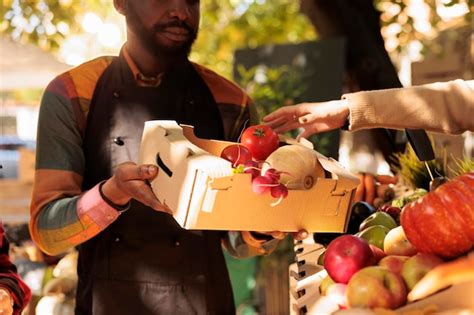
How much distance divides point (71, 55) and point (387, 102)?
38.2 ft

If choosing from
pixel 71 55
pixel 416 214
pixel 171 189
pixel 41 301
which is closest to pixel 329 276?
pixel 416 214

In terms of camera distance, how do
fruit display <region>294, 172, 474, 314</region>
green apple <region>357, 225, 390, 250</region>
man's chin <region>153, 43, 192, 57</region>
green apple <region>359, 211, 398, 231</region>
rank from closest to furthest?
fruit display <region>294, 172, 474, 314</region>, green apple <region>357, 225, 390, 250</region>, green apple <region>359, 211, 398, 231</region>, man's chin <region>153, 43, 192, 57</region>

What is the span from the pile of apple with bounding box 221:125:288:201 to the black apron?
0.40 m

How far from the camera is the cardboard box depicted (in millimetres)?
1872

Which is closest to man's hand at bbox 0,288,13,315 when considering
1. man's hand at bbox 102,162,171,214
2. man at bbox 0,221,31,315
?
man at bbox 0,221,31,315

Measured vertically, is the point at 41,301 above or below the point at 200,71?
below

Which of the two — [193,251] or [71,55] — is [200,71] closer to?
[193,251]

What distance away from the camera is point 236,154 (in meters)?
2.21

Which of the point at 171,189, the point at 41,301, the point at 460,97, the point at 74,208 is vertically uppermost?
the point at 460,97

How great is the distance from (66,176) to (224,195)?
2.64 ft

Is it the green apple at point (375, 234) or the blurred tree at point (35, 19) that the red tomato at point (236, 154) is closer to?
the green apple at point (375, 234)

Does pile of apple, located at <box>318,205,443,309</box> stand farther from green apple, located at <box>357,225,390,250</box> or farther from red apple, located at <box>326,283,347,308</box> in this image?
green apple, located at <box>357,225,390,250</box>

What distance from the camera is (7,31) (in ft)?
19.3

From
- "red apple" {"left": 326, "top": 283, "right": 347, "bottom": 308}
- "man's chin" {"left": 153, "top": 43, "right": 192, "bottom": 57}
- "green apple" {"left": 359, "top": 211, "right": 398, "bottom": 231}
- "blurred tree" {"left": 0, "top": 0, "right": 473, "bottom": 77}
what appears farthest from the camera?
"blurred tree" {"left": 0, "top": 0, "right": 473, "bottom": 77}
